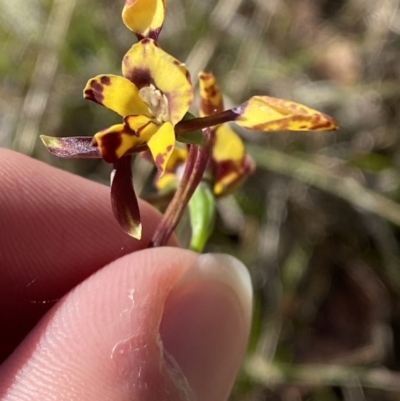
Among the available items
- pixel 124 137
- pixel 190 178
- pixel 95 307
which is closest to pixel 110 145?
pixel 124 137

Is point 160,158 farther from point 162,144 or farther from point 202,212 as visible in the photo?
point 202,212

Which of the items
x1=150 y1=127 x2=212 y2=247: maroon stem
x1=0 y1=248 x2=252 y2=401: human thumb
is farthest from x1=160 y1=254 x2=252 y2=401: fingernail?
x1=150 y1=127 x2=212 y2=247: maroon stem

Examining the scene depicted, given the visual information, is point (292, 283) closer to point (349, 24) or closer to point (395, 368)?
point (395, 368)

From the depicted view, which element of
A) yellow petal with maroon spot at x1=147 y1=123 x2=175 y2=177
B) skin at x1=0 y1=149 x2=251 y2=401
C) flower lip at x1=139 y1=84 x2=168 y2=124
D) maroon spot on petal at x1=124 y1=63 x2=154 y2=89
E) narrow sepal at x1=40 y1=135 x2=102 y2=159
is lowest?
skin at x1=0 y1=149 x2=251 y2=401

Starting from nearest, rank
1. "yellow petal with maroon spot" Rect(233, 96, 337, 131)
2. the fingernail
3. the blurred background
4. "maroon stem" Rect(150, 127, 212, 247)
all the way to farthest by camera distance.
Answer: "yellow petal with maroon spot" Rect(233, 96, 337, 131) → "maroon stem" Rect(150, 127, 212, 247) → the fingernail → the blurred background

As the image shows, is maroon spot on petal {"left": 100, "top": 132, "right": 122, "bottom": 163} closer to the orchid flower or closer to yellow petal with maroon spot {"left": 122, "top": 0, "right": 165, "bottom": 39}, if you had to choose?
the orchid flower

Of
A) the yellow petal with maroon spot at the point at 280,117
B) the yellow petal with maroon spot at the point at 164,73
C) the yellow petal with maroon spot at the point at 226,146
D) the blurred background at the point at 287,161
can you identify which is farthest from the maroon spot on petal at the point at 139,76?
the blurred background at the point at 287,161
